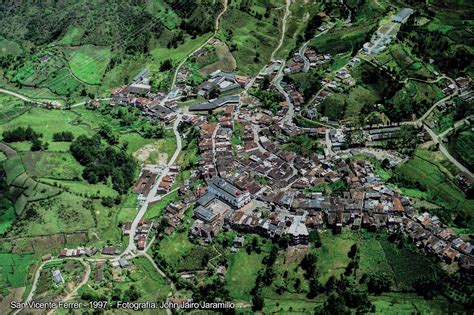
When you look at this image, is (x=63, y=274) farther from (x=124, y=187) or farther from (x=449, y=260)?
(x=449, y=260)

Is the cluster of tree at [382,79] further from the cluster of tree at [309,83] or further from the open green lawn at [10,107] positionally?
the open green lawn at [10,107]

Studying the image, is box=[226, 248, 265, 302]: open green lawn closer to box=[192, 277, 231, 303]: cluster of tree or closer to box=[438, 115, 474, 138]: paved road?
box=[192, 277, 231, 303]: cluster of tree

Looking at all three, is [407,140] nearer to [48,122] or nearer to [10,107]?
[48,122]

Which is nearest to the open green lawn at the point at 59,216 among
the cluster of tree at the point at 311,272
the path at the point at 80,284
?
the path at the point at 80,284

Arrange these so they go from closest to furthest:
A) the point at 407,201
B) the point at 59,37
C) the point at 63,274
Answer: the point at 63,274, the point at 407,201, the point at 59,37

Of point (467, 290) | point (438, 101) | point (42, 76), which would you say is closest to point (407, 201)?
point (467, 290)
